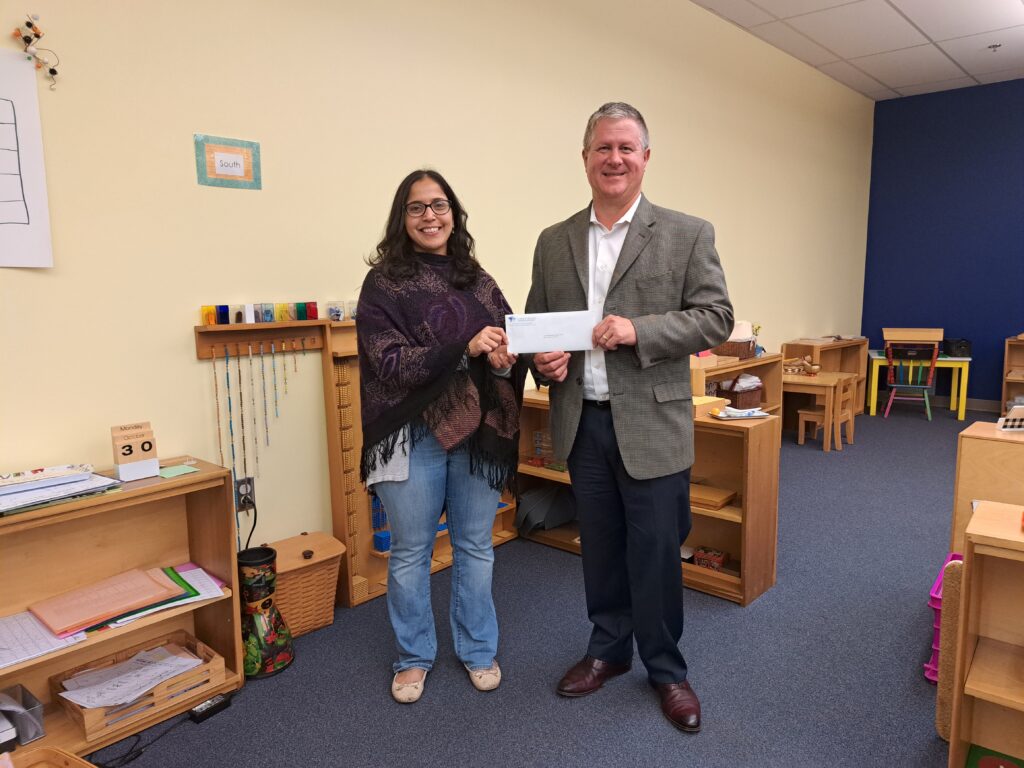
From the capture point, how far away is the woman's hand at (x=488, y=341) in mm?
1884

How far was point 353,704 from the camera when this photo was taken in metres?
2.08

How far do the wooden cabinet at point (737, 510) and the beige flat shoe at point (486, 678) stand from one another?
0.85m

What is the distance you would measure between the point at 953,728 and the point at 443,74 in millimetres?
2832

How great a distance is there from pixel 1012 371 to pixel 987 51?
2639 mm

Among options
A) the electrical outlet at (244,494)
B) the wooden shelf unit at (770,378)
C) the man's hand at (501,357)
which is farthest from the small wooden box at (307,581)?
the wooden shelf unit at (770,378)

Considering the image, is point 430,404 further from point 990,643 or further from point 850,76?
point 850,76

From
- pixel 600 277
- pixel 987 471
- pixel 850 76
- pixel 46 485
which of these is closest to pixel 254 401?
pixel 46 485

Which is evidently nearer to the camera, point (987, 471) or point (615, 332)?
point (615, 332)

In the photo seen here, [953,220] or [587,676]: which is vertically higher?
[953,220]

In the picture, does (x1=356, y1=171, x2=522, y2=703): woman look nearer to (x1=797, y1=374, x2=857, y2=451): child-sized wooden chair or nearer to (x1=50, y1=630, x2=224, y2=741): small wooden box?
(x1=50, y1=630, x2=224, y2=741): small wooden box

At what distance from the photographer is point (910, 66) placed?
231 inches

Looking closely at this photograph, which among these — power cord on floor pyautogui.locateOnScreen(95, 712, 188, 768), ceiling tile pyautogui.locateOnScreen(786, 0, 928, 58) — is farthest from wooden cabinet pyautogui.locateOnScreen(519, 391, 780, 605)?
ceiling tile pyautogui.locateOnScreen(786, 0, 928, 58)

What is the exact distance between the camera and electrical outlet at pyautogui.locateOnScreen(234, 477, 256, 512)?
250 cm

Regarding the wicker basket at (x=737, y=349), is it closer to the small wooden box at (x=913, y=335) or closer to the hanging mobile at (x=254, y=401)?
the small wooden box at (x=913, y=335)
